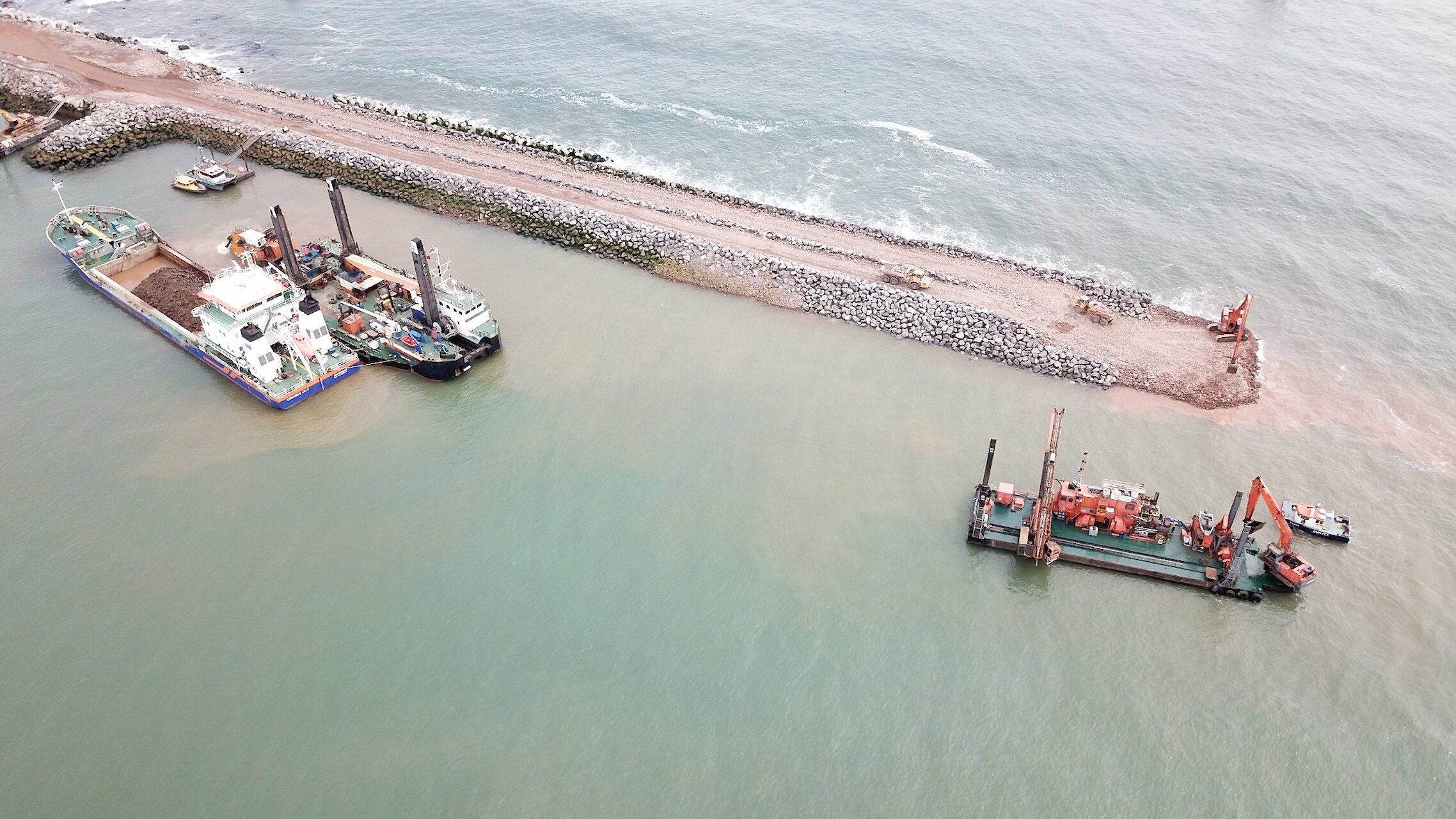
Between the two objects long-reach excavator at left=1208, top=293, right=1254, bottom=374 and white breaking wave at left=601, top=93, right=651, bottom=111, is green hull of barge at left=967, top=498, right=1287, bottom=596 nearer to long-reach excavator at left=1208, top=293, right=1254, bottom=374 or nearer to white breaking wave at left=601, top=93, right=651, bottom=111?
long-reach excavator at left=1208, top=293, right=1254, bottom=374

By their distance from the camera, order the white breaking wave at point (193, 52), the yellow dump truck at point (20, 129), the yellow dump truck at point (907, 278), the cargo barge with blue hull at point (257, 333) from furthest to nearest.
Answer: the white breaking wave at point (193, 52) < the yellow dump truck at point (20, 129) < the yellow dump truck at point (907, 278) < the cargo barge with blue hull at point (257, 333)

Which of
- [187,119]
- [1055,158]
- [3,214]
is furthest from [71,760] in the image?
[1055,158]

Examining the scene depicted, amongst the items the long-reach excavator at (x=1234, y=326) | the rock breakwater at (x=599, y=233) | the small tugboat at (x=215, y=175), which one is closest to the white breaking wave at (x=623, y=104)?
the rock breakwater at (x=599, y=233)

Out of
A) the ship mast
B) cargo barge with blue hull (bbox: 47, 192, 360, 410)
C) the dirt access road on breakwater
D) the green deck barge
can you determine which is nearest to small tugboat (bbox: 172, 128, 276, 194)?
the dirt access road on breakwater

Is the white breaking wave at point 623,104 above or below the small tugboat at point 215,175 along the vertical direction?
above

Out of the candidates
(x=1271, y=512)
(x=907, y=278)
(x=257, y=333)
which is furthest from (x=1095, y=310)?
(x=257, y=333)

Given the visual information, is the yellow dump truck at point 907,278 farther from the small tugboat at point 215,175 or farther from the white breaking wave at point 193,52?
the white breaking wave at point 193,52
